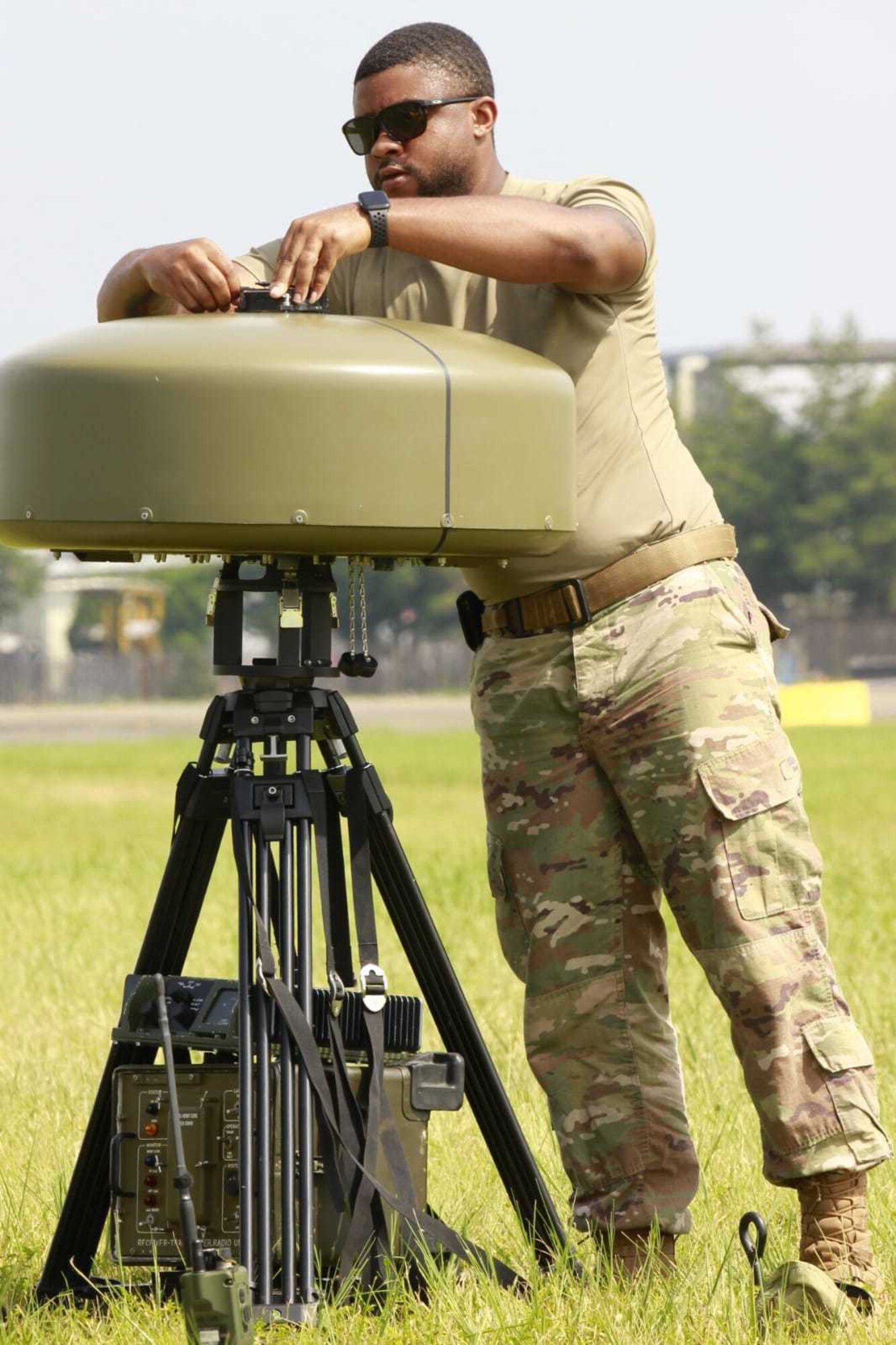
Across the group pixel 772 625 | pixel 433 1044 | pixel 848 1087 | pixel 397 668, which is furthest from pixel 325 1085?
pixel 397 668

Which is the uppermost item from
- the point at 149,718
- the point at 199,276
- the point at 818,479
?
the point at 818,479

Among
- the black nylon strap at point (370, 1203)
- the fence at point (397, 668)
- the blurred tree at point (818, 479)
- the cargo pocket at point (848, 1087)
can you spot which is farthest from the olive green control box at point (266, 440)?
the blurred tree at point (818, 479)

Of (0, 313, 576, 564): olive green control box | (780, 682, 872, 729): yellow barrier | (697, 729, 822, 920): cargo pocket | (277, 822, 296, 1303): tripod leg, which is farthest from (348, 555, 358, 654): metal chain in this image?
(780, 682, 872, 729): yellow barrier

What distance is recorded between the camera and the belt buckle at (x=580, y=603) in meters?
3.78

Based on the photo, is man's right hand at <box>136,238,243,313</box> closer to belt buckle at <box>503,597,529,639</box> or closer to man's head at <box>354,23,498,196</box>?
man's head at <box>354,23,498,196</box>

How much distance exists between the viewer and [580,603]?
3.78 meters

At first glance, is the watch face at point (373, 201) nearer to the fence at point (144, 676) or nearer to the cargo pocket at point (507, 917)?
the cargo pocket at point (507, 917)

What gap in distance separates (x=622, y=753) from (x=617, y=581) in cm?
30

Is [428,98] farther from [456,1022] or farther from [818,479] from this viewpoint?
[818,479]

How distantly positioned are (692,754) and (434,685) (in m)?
53.5

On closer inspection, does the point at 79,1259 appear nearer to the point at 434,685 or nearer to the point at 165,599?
the point at 434,685

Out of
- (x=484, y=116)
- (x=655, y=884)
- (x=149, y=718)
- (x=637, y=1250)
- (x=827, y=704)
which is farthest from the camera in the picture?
(x=149, y=718)

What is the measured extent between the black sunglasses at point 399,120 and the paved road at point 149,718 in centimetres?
1908

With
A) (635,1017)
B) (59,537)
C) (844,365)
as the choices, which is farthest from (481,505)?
(844,365)
